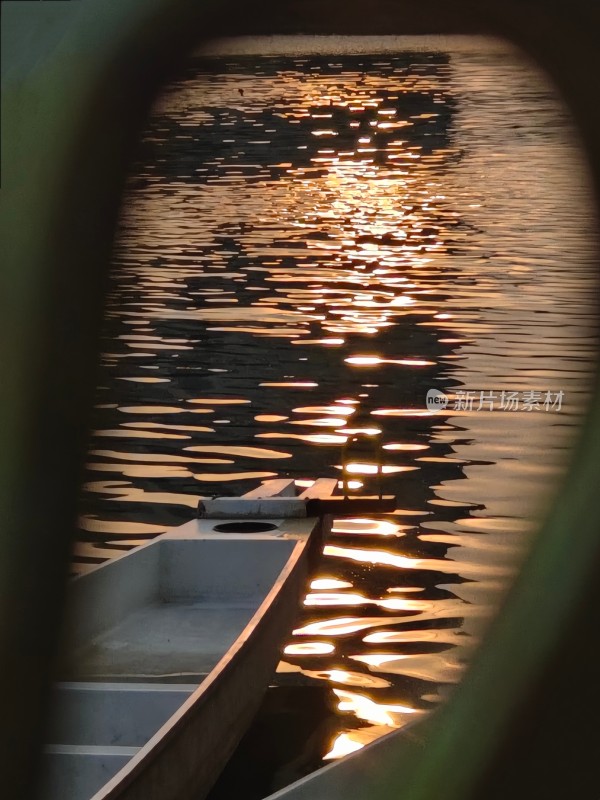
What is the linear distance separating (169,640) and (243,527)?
1.97ft

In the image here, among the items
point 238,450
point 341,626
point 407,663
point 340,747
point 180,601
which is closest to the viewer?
point 340,747

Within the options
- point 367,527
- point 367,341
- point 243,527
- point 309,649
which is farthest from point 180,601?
point 367,341

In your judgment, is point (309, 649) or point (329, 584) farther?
point (329, 584)

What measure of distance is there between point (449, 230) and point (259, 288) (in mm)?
3180

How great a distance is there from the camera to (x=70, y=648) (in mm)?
340

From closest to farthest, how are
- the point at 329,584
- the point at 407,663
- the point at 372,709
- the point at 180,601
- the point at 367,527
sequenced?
the point at 372,709 < the point at 180,601 < the point at 407,663 < the point at 329,584 < the point at 367,527

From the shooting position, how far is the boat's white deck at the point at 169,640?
2516 millimetres

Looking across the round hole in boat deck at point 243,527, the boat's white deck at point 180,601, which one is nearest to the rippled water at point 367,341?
the boat's white deck at point 180,601

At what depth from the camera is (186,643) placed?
2.76 m

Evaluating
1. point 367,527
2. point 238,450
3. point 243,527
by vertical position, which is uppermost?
point 243,527

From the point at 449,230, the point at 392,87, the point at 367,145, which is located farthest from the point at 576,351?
the point at 367,145

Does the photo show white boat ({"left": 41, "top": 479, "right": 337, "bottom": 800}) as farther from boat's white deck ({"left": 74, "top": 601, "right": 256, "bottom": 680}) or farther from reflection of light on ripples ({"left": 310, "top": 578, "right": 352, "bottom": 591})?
reflection of light on ripples ({"left": 310, "top": 578, "right": 352, "bottom": 591})

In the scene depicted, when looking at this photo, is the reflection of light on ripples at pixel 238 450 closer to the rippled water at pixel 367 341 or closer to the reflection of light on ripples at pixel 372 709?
the rippled water at pixel 367 341

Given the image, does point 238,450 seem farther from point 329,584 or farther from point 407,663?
point 407,663
